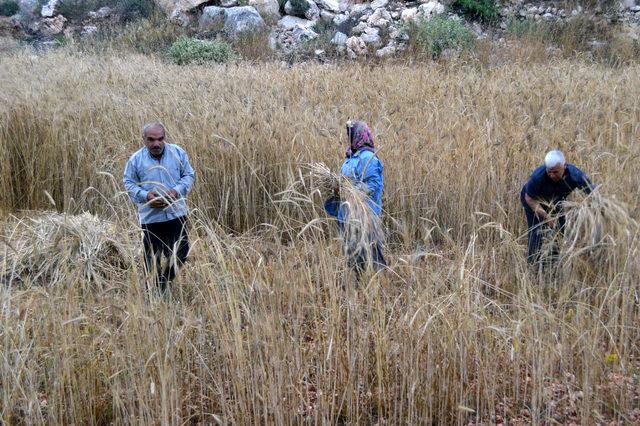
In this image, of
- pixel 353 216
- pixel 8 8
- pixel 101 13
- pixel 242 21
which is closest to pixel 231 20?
pixel 242 21

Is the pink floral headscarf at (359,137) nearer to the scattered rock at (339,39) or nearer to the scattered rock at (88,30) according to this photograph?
the scattered rock at (339,39)

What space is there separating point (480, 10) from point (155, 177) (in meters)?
14.5

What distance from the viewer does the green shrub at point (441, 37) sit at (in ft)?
45.9

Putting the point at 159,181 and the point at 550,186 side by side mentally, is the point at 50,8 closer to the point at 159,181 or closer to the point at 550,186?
the point at 159,181

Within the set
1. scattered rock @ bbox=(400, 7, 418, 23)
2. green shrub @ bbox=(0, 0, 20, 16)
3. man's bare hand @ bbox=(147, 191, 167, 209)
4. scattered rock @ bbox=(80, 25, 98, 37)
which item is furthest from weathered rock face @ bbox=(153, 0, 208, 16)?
man's bare hand @ bbox=(147, 191, 167, 209)

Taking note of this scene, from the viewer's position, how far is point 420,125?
7.07 m

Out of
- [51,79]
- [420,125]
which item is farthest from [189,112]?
[51,79]

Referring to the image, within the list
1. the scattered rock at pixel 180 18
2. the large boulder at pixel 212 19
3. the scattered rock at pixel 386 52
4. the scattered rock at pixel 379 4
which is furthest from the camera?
the scattered rock at pixel 180 18

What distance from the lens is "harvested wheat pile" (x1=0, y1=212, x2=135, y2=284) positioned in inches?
143

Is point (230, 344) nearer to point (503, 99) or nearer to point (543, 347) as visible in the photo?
point (543, 347)

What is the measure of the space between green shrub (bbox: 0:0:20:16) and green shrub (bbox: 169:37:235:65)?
8.67m

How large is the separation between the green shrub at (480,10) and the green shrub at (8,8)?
1324 cm

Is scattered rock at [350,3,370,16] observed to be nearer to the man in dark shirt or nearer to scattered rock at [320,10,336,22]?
scattered rock at [320,10,336,22]

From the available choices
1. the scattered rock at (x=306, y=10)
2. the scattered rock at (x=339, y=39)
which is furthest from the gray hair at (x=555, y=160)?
the scattered rock at (x=306, y=10)
